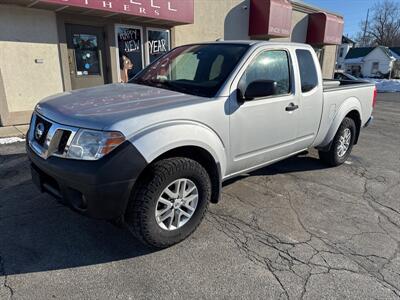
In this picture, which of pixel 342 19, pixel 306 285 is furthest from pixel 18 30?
pixel 342 19

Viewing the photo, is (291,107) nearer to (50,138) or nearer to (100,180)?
(100,180)

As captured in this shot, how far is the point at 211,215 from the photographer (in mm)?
3484

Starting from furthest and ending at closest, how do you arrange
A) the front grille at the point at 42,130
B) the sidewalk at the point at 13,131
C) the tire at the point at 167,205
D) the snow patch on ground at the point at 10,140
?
the sidewalk at the point at 13,131 < the snow patch on ground at the point at 10,140 < the front grille at the point at 42,130 < the tire at the point at 167,205

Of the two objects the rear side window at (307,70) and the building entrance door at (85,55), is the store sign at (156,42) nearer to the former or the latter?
the building entrance door at (85,55)

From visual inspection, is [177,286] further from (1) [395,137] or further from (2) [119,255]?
(1) [395,137]

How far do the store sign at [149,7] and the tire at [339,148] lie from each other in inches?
227

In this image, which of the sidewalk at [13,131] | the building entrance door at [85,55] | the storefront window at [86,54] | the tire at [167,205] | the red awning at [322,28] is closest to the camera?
the tire at [167,205]

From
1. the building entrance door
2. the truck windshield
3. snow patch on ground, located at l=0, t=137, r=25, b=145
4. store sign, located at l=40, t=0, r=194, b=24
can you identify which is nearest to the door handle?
the truck windshield

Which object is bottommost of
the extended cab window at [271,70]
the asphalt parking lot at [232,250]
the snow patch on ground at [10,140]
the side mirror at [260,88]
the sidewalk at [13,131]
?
the asphalt parking lot at [232,250]

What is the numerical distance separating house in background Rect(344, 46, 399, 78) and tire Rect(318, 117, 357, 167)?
158ft

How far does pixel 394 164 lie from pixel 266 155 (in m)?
3.12

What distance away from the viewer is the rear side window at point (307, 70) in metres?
4.02

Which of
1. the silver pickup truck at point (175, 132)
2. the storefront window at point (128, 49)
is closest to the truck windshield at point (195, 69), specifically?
the silver pickup truck at point (175, 132)

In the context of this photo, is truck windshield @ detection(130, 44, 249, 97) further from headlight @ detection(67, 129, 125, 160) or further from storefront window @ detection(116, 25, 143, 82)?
storefront window @ detection(116, 25, 143, 82)
